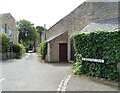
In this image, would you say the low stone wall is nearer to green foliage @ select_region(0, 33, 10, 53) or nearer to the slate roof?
green foliage @ select_region(0, 33, 10, 53)

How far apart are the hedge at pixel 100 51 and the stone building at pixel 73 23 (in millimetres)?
5776

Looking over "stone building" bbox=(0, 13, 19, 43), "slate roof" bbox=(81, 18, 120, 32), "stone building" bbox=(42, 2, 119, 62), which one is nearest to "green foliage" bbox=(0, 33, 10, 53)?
"stone building" bbox=(42, 2, 119, 62)

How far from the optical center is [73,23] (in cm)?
2341

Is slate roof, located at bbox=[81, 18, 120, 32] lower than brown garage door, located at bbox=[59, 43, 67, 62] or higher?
higher

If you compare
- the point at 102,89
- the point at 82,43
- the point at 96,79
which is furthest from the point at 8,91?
the point at 82,43

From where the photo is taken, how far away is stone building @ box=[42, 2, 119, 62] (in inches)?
728

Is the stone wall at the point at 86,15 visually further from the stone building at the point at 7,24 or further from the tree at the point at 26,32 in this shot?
the tree at the point at 26,32

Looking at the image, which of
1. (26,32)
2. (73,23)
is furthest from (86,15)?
(26,32)

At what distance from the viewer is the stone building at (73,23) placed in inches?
728

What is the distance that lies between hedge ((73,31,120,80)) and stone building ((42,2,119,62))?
227 inches

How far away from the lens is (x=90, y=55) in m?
12.7

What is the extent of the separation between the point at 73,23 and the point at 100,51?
11.8m

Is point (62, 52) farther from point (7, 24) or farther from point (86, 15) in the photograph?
point (7, 24)

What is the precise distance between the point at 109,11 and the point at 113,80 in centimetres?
868
